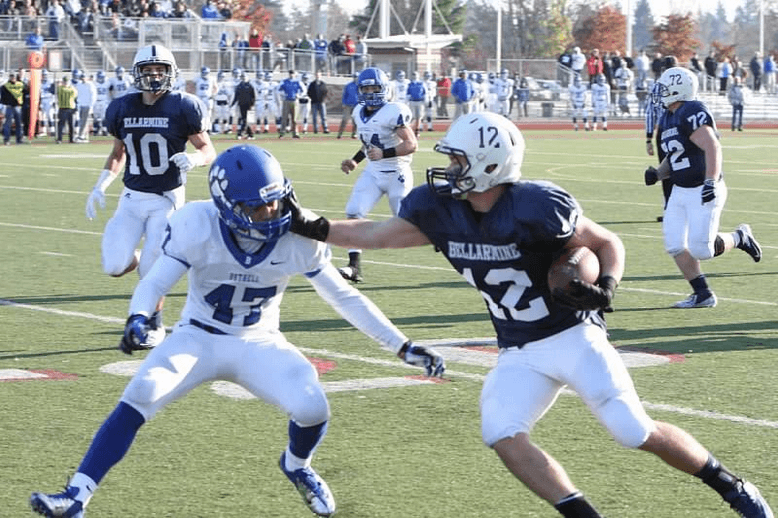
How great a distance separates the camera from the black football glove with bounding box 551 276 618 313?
4.45 meters

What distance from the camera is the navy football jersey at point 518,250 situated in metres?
4.68

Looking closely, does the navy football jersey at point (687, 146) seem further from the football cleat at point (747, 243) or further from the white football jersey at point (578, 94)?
the white football jersey at point (578, 94)

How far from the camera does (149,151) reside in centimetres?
879

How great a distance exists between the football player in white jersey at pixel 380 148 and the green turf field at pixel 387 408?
0.65 metres

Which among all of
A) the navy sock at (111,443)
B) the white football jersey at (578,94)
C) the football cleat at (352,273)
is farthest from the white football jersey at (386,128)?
the white football jersey at (578,94)

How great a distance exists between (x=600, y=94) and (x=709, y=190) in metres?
29.8

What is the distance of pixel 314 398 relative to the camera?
4992 mm

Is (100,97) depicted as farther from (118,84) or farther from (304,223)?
(304,223)

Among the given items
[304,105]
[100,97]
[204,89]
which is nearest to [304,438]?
[204,89]

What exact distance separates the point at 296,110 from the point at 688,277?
26.3 meters

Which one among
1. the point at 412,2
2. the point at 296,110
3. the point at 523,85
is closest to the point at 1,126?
the point at 296,110

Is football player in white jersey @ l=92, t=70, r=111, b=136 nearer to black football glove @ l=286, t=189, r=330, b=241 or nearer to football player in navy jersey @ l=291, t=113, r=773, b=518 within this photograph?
black football glove @ l=286, t=189, r=330, b=241

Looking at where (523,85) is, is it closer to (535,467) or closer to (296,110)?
(296,110)

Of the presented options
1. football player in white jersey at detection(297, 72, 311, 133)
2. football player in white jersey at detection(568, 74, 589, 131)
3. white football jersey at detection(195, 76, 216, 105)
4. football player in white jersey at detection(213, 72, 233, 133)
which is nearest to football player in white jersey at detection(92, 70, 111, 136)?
white football jersey at detection(195, 76, 216, 105)
